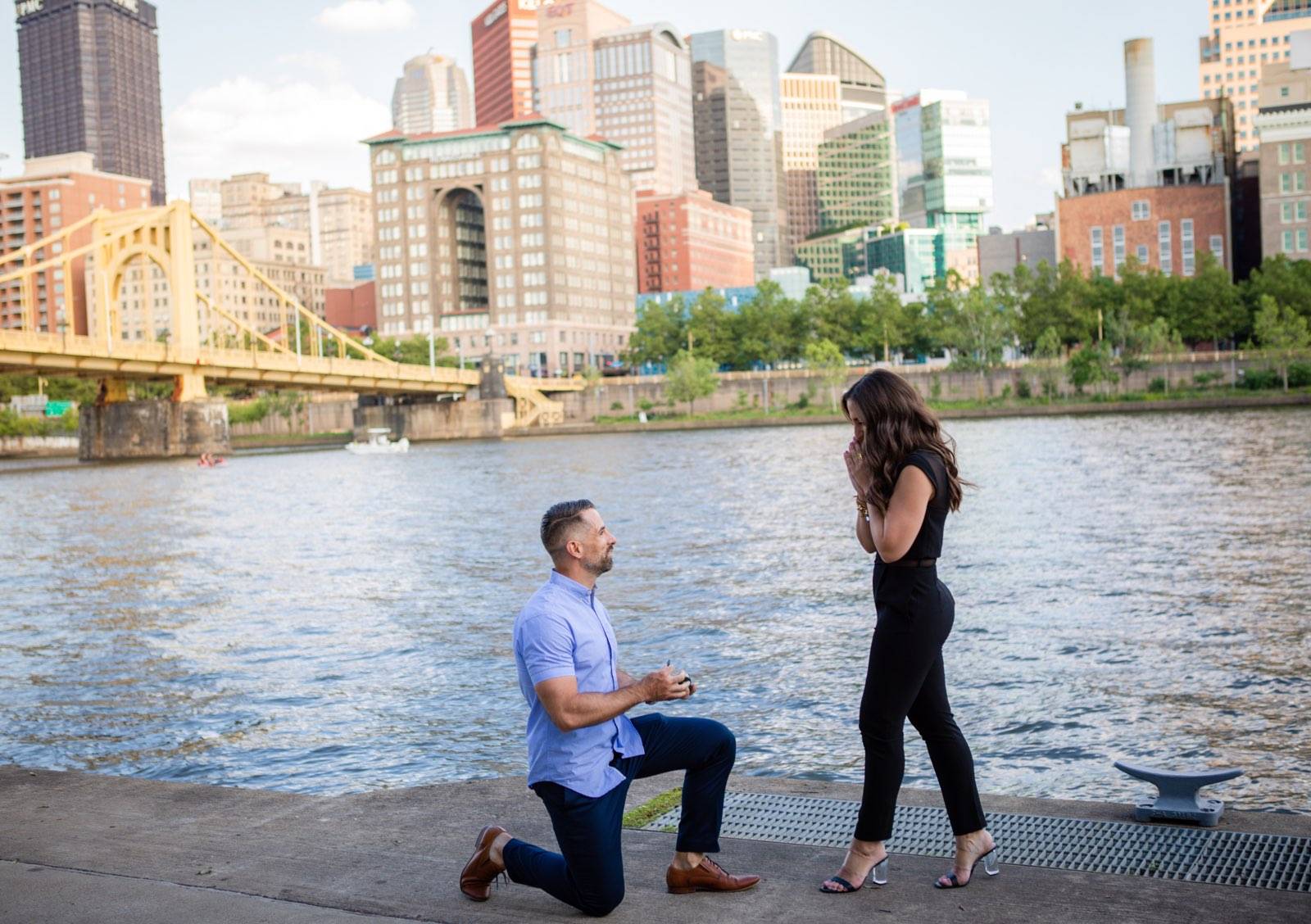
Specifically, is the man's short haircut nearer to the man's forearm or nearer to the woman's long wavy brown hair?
the man's forearm

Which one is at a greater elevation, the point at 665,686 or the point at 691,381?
the point at 691,381

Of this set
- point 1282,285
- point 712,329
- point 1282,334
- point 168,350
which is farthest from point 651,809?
point 712,329

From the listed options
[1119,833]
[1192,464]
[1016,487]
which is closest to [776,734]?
[1119,833]

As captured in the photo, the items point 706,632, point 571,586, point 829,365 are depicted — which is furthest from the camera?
point 829,365

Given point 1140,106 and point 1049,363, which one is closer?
point 1049,363

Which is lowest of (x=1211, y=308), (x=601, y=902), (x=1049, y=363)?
(x=601, y=902)

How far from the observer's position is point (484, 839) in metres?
5.79

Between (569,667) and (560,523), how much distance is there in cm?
59

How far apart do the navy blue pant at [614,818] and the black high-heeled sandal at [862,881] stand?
19.5 inches

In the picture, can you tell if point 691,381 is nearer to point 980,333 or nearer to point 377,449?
point 980,333

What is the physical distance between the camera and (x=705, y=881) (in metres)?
Result: 5.67

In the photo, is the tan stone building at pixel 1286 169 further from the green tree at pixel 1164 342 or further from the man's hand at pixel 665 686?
the man's hand at pixel 665 686

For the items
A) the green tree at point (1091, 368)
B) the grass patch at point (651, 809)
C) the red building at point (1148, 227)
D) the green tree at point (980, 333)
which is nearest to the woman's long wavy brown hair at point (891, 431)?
the grass patch at point (651, 809)

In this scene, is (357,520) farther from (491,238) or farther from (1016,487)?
(491,238)
